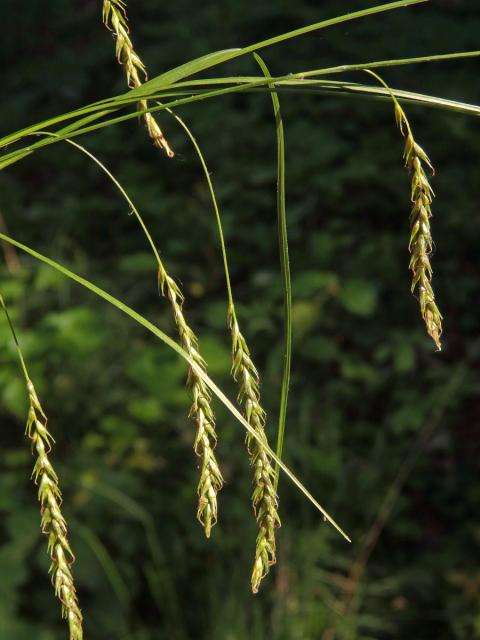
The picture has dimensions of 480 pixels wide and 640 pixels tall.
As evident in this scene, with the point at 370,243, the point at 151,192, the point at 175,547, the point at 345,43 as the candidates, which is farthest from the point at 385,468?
the point at 345,43

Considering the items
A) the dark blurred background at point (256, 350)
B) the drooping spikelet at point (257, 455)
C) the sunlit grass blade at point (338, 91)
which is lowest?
the dark blurred background at point (256, 350)

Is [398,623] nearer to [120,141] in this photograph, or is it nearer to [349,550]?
[349,550]

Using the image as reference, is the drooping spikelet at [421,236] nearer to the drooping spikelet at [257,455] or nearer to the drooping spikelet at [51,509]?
the drooping spikelet at [257,455]

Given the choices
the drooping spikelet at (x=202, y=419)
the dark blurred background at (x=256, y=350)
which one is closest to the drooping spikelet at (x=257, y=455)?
the drooping spikelet at (x=202, y=419)

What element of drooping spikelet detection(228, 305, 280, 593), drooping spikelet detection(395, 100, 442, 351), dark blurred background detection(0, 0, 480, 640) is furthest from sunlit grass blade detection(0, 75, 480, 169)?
dark blurred background detection(0, 0, 480, 640)

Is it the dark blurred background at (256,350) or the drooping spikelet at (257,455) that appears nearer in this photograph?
the drooping spikelet at (257,455)

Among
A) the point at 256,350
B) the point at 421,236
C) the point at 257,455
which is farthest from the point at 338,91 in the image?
the point at 256,350

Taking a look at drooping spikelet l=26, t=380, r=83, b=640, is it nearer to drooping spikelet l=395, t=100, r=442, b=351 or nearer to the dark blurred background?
drooping spikelet l=395, t=100, r=442, b=351

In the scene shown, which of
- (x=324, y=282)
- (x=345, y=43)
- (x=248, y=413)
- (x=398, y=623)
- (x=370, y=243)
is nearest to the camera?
(x=248, y=413)
